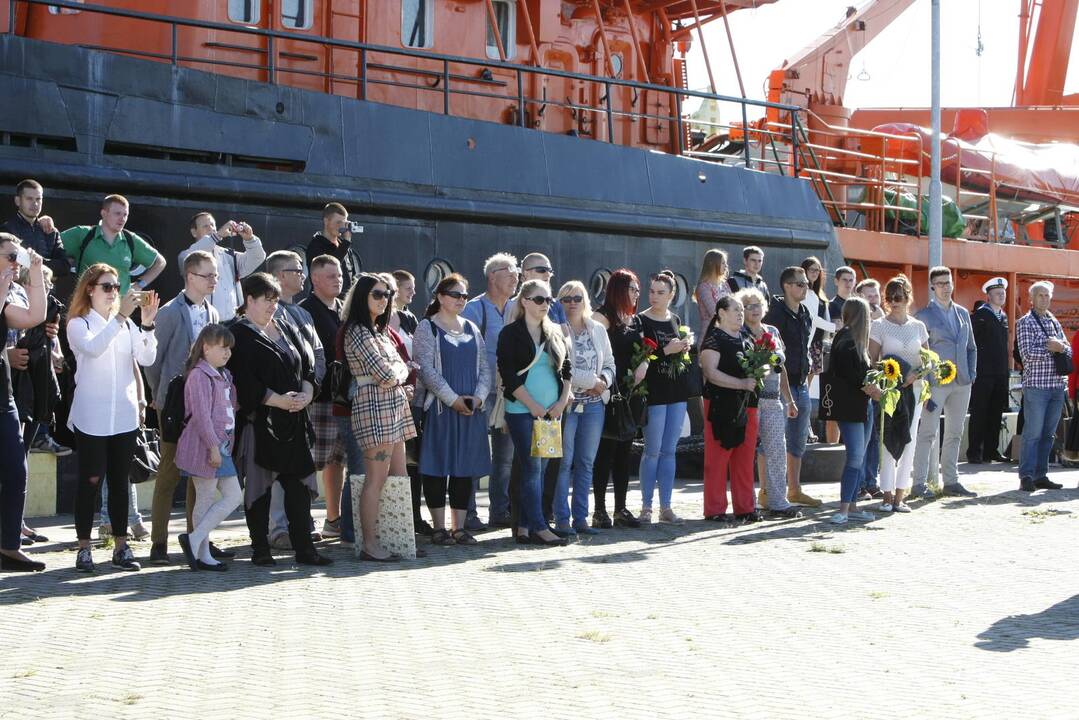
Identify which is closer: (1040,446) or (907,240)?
(1040,446)

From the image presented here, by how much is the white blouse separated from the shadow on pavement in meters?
4.11

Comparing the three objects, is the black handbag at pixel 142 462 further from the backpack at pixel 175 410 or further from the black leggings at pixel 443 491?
the black leggings at pixel 443 491

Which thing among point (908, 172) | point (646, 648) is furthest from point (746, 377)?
point (908, 172)

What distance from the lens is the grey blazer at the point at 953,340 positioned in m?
11.2

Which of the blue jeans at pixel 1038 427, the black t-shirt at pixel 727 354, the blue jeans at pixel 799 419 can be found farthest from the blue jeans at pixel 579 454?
the blue jeans at pixel 1038 427

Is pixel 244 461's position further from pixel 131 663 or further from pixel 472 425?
pixel 131 663

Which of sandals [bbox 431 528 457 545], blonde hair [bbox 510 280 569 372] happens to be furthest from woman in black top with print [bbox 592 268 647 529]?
sandals [bbox 431 528 457 545]

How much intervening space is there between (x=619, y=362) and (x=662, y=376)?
355 mm

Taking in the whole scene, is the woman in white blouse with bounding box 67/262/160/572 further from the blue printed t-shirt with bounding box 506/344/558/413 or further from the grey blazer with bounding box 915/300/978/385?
the grey blazer with bounding box 915/300/978/385

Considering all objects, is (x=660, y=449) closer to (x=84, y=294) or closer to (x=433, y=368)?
(x=433, y=368)

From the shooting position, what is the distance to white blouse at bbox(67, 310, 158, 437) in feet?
22.5

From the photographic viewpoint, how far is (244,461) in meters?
7.27

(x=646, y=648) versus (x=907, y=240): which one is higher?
(x=907, y=240)

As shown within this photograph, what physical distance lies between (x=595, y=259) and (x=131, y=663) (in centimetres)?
842
